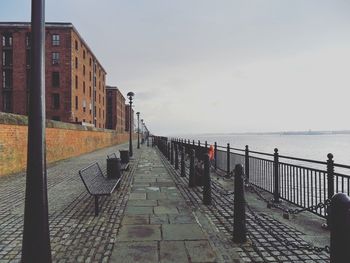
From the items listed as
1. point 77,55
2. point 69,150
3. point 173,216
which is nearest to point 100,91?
point 77,55

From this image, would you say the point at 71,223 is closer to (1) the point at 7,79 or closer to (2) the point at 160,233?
(2) the point at 160,233

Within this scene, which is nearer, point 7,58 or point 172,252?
point 172,252

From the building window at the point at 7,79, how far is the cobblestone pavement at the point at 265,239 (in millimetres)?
45345

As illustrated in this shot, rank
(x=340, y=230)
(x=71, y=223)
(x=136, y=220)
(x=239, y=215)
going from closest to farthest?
(x=340, y=230)
(x=239, y=215)
(x=71, y=223)
(x=136, y=220)

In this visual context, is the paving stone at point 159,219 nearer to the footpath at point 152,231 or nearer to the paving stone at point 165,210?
the footpath at point 152,231

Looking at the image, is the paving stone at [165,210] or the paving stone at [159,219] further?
the paving stone at [165,210]

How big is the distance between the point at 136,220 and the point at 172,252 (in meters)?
1.61

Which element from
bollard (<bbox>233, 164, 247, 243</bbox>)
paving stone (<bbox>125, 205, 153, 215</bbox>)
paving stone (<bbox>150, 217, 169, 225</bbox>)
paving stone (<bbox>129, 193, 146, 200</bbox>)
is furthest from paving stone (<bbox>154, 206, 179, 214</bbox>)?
bollard (<bbox>233, 164, 247, 243</bbox>)

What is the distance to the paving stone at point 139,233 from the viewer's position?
4508 mm

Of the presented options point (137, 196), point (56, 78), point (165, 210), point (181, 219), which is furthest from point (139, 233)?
point (56, 78)

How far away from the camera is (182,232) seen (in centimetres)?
480

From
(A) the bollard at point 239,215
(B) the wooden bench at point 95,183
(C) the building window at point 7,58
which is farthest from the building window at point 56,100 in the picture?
(A) the bollard at point 239,215

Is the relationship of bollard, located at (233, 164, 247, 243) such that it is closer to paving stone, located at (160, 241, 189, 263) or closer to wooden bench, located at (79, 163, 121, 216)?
paving stone, located at (160, 241, 189, 263)

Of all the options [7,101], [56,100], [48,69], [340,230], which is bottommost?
[340,230]
